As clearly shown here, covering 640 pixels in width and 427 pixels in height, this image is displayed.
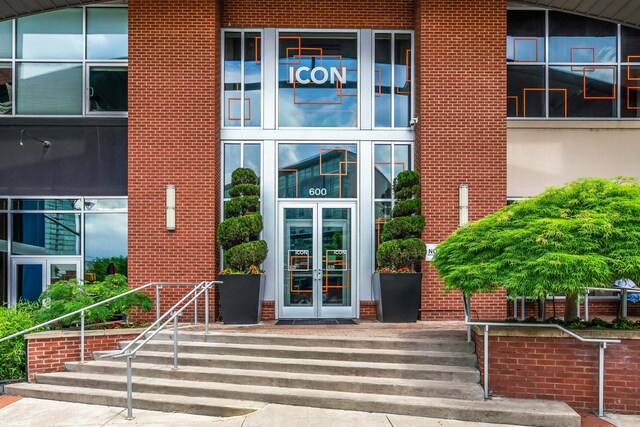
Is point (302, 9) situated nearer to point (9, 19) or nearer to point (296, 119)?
point (296, 119)

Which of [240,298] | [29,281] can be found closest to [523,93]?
[240,298]

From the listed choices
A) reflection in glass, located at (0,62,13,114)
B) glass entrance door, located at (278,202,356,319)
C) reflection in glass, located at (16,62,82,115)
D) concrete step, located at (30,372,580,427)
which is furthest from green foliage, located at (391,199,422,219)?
reflection in glass, located at (0,62,13,114)

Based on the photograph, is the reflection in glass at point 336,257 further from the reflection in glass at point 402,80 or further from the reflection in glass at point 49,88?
the reflection in glass at point 49,88

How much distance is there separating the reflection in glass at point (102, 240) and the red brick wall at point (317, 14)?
4912 millimetres

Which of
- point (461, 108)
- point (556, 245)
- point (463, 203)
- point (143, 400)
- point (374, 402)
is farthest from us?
point (461, 108)

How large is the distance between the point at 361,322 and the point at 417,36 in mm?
6078

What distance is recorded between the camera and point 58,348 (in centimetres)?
884

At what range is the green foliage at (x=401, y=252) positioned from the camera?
1100 cm

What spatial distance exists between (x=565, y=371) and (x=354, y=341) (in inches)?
114

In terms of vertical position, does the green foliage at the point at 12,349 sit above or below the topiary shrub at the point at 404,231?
below

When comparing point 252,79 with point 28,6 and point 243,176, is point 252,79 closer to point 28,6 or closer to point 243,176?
point 243,176

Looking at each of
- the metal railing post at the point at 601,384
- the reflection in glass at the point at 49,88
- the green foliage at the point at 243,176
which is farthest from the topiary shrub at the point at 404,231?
the reflection in glass at the point at 49,88

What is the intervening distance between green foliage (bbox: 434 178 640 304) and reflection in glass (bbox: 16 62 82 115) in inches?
363

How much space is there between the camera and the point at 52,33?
1276 centimetres
